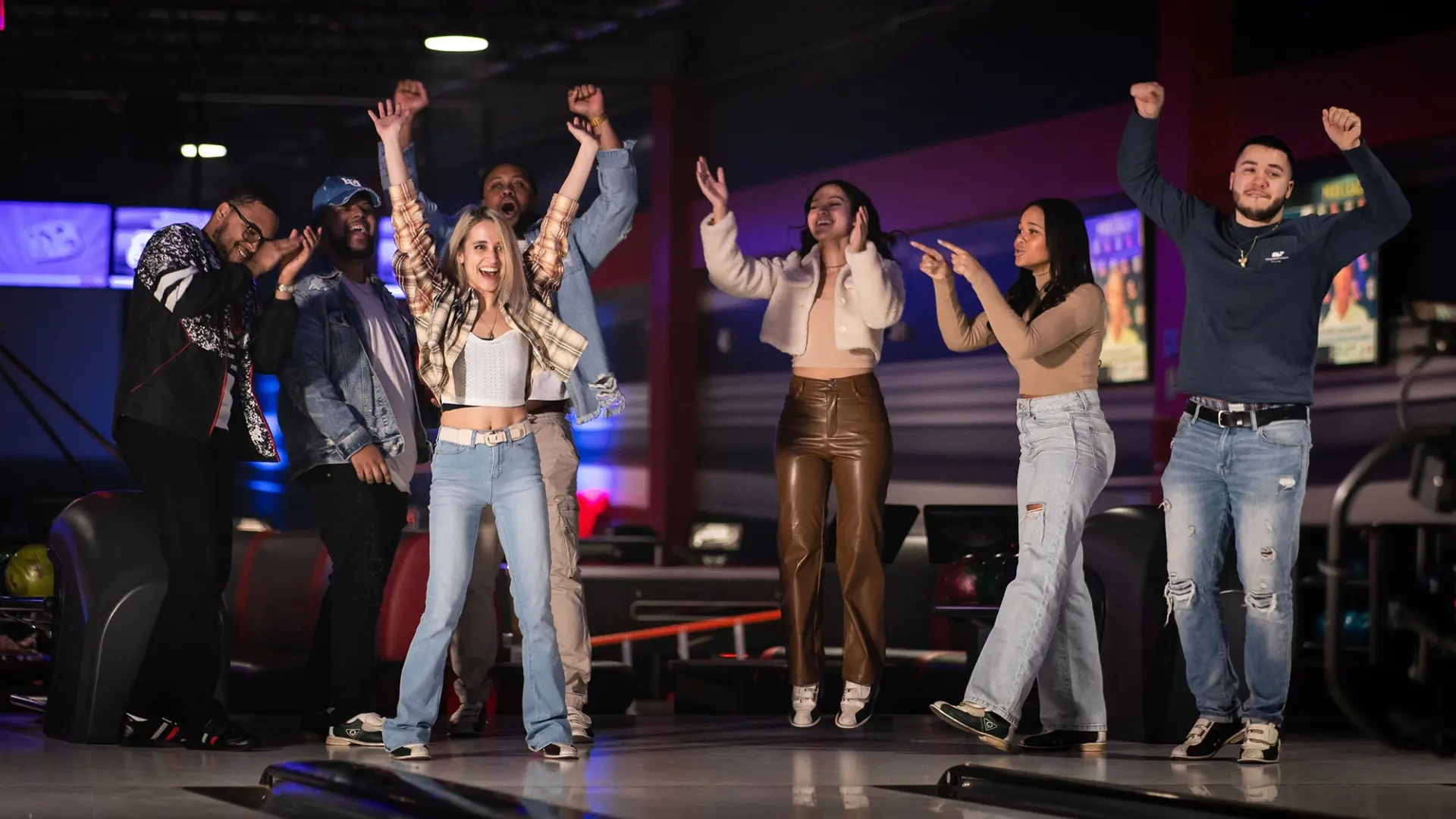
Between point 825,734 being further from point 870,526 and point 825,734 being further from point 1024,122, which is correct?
point 1024,122

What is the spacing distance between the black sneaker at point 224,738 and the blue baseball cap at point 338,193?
54.5 inches

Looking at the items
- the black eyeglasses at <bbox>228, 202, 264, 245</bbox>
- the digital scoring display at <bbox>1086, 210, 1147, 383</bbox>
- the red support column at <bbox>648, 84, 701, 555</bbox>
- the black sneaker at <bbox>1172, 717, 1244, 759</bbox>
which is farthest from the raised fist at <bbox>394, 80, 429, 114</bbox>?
the red support column at <bbox>648, 84, 701, 555</bbox>

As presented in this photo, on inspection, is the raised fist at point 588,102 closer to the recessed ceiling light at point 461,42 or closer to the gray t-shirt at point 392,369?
the gray t-shirt at point 392,369

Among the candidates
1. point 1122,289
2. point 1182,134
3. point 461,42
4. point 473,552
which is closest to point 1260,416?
point 473,552

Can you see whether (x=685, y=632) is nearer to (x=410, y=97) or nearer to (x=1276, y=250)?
(x=410, y=97)

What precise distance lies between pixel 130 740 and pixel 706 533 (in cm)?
615

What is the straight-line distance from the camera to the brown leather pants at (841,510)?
16.9 feet

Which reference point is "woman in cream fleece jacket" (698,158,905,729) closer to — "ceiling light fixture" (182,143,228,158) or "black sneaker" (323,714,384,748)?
"black sneaker" (323,714,384,748)

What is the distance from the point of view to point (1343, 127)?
4.39 metres

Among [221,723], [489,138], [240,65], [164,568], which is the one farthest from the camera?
[489,138]

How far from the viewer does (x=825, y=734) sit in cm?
514

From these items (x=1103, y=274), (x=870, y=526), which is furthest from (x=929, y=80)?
(x=870, y=526)

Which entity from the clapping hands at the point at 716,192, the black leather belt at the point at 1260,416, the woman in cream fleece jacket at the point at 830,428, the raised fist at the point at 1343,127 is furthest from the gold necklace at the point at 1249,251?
the clapping hands at the point at 716,192

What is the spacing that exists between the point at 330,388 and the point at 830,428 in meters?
1.40
